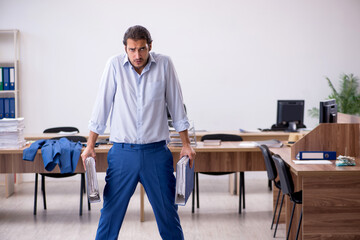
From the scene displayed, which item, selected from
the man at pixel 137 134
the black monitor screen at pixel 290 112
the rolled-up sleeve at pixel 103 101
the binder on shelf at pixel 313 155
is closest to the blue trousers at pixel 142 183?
the man at pixel 137 134

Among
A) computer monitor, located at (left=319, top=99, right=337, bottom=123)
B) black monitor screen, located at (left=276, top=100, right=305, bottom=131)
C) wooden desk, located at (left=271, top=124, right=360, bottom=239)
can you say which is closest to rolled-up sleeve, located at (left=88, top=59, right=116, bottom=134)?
wooden desk, located at (left=271, top=124, right=360, bottom=239)

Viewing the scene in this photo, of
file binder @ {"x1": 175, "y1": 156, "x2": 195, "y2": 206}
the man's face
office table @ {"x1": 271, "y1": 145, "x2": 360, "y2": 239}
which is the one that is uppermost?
the man's face

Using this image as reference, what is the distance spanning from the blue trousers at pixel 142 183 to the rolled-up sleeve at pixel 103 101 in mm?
156

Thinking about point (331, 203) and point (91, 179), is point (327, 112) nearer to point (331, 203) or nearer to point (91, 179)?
point (331, 203)

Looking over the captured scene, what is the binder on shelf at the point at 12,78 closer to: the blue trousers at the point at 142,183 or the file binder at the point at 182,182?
the blue trousers at the point at 142,183

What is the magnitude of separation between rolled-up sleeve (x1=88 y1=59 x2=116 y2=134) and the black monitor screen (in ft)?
12.6

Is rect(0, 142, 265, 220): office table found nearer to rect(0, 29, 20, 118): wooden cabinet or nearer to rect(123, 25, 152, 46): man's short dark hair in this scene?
rect(123, 25, 152, 46): man's short dark hair

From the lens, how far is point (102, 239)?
2914 millimetres

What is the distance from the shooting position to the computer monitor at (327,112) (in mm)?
4215

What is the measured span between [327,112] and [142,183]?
2.04 m

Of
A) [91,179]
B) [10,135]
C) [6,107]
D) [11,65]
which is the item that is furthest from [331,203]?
[11,65]

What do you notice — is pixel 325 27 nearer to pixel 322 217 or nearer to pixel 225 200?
pixel 225 200

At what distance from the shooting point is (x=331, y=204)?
350cm

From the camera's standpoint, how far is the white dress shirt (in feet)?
9.43
